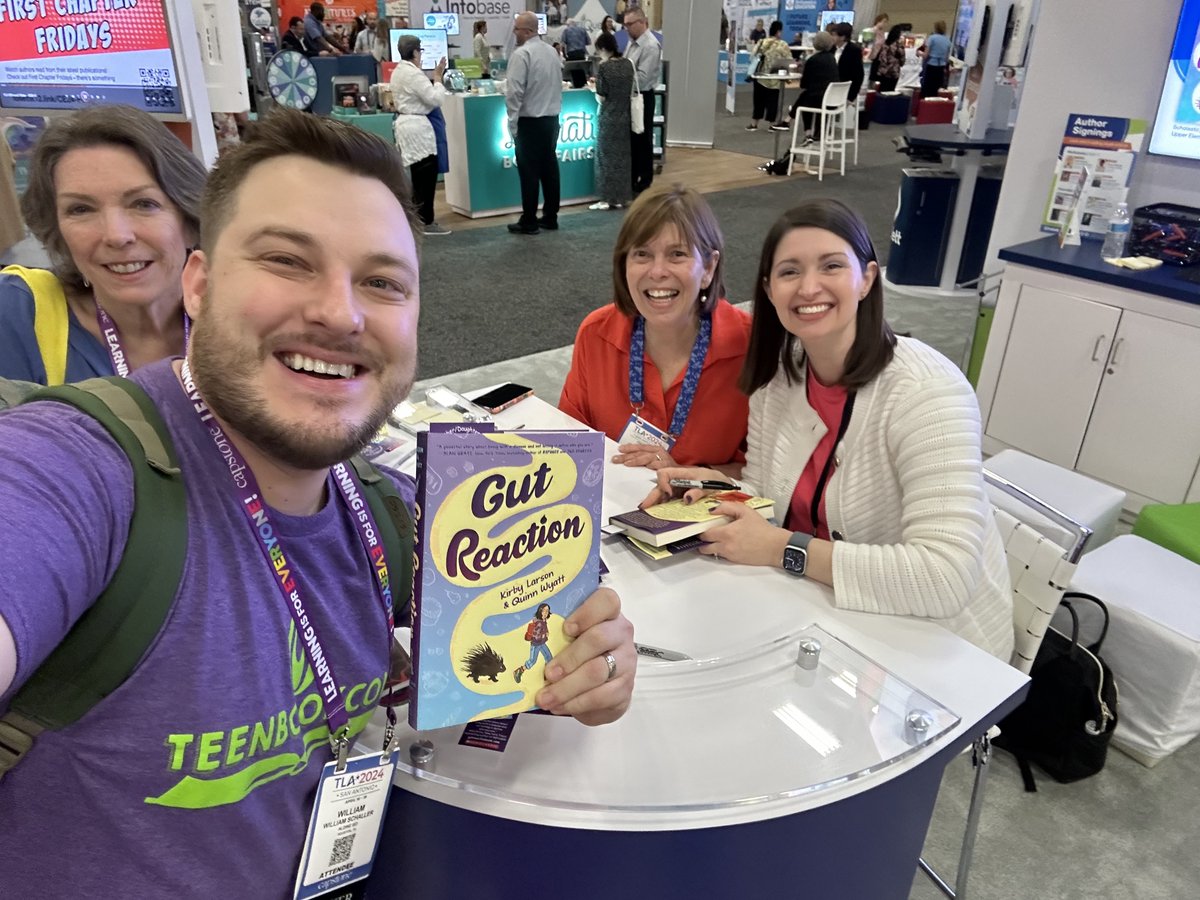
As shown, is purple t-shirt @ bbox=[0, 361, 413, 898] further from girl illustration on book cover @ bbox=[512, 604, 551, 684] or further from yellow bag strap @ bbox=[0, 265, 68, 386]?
yellow bag strap @ bbox=[0, 265, 68, 386]

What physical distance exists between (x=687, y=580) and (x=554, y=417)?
834 mm

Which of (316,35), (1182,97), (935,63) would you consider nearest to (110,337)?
(1182,97)

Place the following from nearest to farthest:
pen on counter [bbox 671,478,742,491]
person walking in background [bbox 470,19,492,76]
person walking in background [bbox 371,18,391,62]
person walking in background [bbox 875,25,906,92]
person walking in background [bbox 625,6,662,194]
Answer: pen on counter [bbox 671,478,742,491] → person walking in background [bbox 625,6,662,194] → person walking in background [bbox 371,18,391,62] → person walking in background [bbox 470,19,492,76] → person walking in background [bbox 875,25,906,92]

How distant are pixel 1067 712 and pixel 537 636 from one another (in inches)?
69.7

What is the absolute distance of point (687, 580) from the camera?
60.0 inches

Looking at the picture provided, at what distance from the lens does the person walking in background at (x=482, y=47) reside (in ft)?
34.0

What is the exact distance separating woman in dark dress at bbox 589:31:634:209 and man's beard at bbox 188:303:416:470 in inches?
293

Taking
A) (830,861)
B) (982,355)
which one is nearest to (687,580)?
(830,861)

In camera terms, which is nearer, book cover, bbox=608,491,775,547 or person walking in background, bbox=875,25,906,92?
book cover, bbox=608,491,775,547

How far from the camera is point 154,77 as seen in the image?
2.52 meters

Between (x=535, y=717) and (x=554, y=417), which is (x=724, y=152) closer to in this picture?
(x=554, y=417)

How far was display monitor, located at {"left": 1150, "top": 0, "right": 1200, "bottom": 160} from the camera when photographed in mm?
3256

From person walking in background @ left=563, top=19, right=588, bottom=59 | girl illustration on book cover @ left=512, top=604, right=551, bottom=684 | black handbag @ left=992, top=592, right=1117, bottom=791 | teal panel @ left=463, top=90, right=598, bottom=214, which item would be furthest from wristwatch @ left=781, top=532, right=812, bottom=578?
person walking in background @ left=563, top=19, right=588, bottom=59

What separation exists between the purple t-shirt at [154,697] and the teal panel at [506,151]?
23.8 feet
